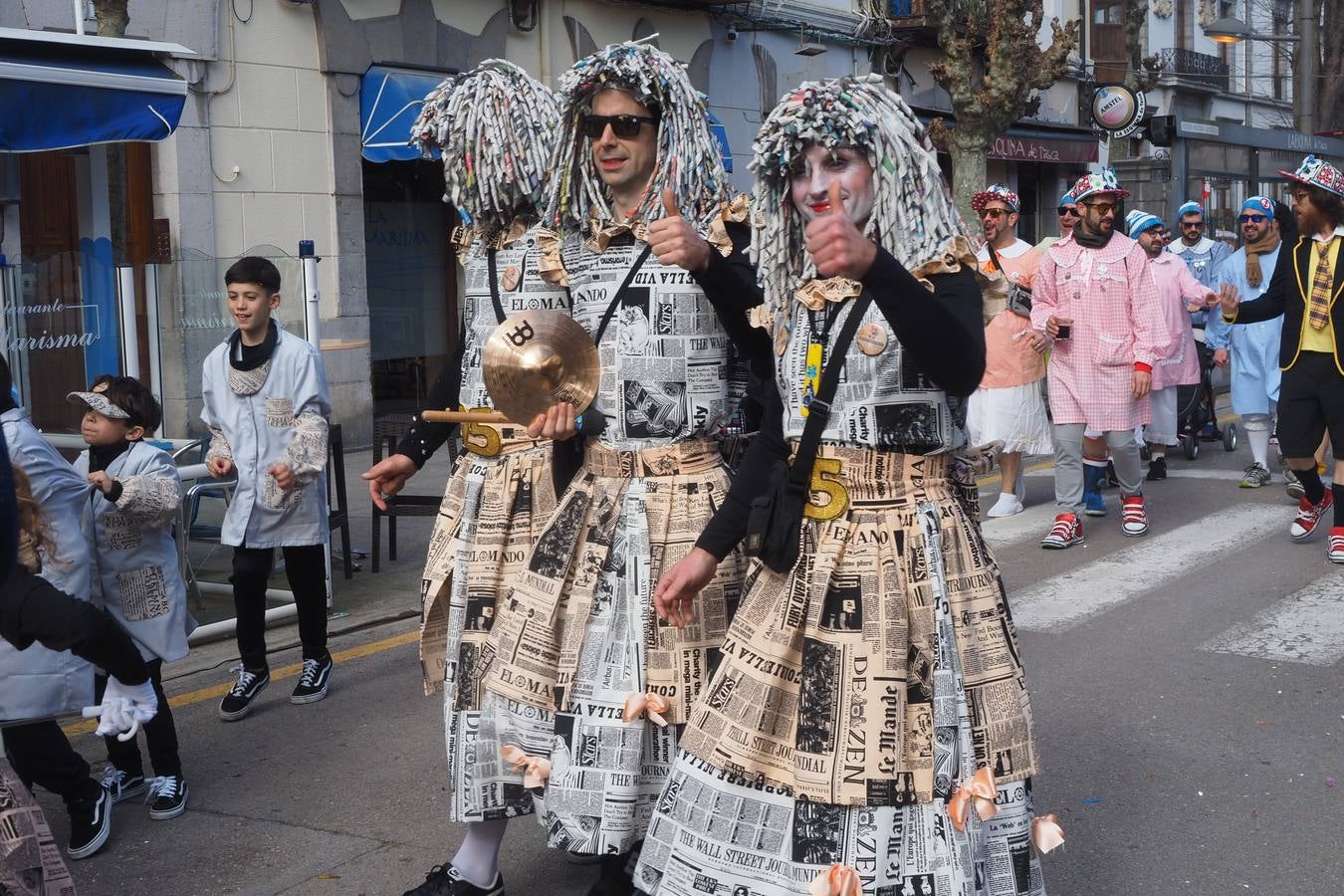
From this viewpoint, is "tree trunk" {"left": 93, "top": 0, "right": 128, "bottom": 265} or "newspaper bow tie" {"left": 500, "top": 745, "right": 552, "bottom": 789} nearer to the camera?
"newspaper bow tie" {"left": 500, "top": 745, "right": 552, "bottom": 789}

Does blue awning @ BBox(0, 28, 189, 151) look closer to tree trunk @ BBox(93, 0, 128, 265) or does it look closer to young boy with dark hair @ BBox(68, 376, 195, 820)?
young boy with dark hair @ BBox(68, 376, 195, 820)

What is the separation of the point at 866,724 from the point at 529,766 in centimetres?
109

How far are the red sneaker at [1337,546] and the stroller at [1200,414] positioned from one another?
3.80 metres

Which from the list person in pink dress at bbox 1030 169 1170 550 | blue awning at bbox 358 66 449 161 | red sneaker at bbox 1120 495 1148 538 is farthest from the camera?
blue awning at bbox 358 66 449 161

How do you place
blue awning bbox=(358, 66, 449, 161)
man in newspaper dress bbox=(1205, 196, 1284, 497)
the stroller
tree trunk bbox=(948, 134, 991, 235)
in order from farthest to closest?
tree trunk bbox=(948, 134, 991, 235) < blue awning bbox=(358, 66, 449, 161) < the stroller < man in newspaper dress bbox=(1205, 196, 1284, 497)

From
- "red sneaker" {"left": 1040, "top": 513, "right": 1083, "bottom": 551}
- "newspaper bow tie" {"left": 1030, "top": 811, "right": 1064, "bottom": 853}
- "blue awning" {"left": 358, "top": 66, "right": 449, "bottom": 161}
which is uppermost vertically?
"blue awning" {"left": 358, "top": 66, "right": 449, "bottom": 161}

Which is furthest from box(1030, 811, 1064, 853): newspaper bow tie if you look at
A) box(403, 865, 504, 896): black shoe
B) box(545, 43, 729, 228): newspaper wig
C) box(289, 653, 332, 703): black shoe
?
box(289, 653, 332, 703): black shoe

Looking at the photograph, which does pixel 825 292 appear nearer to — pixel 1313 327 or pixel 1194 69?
pixel 1313 327

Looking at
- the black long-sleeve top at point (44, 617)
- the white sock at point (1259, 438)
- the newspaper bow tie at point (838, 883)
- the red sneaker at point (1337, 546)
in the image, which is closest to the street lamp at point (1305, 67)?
the white sock at point (1259, 438)

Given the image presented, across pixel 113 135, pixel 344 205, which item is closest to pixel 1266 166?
pixel 344 205

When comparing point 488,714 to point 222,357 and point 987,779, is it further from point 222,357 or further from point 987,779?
point 222,357

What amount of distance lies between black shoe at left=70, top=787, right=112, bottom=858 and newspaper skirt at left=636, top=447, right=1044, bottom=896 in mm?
2147

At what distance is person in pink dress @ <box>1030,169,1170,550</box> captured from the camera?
9102 millimetres

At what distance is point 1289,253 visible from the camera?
8.76m
